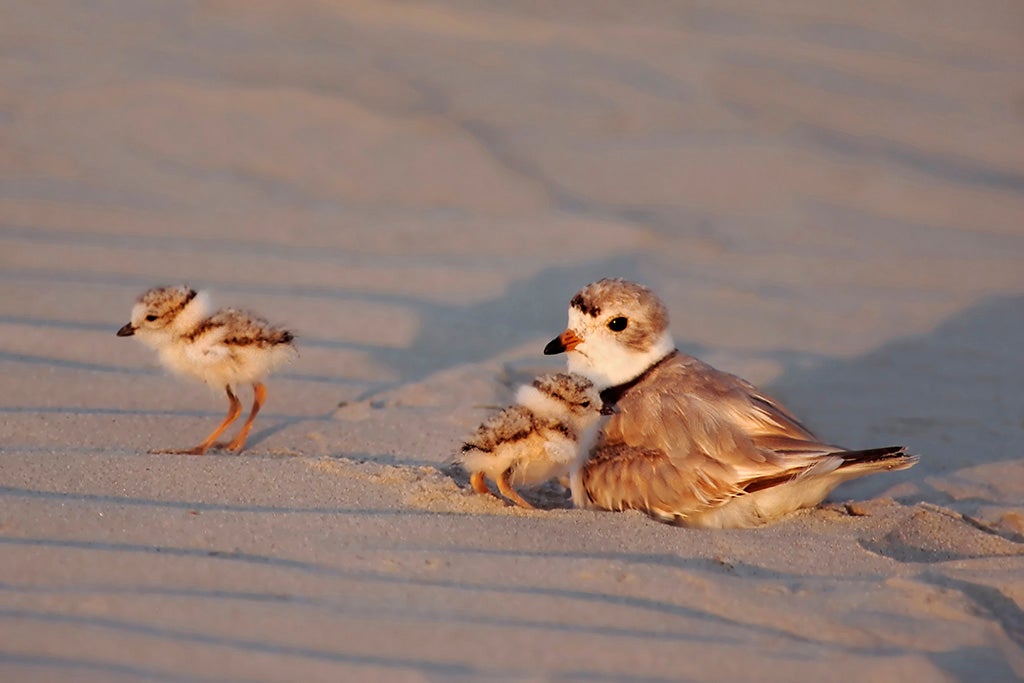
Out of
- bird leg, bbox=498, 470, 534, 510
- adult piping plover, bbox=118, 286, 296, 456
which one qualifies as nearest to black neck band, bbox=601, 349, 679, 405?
bird leg, bbox=498, 470, 534, 510

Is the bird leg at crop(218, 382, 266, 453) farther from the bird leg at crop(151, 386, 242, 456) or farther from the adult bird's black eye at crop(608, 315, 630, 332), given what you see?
the adult bird's black eye at crop(608, 315, 630, 332)

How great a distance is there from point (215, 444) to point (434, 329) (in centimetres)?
169

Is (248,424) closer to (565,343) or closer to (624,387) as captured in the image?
(565,343)

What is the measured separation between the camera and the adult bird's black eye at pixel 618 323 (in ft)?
17.5

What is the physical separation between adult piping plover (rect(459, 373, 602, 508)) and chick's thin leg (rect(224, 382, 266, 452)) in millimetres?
1178

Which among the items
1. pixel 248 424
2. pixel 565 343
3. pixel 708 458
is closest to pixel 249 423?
pixel 248 424

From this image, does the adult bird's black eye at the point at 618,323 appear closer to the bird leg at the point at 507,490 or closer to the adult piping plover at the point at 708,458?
the adult piping plover at the point at 708,458

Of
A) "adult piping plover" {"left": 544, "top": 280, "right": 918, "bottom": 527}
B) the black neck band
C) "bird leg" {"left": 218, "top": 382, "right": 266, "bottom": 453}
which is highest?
"bird leg" {"left": 218, "top": 382, "right": 266, "bottom": 453}

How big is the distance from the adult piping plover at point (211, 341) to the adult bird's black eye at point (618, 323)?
1366 millimetres

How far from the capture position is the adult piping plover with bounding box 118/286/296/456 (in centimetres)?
547

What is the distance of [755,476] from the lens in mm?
4578

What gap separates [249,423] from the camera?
5602 mm

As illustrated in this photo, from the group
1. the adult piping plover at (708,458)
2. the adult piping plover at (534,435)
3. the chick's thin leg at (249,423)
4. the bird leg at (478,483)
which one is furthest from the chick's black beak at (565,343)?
the chick's thin leg at (249,423)

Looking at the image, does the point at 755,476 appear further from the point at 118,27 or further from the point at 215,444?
the point at 118,27
